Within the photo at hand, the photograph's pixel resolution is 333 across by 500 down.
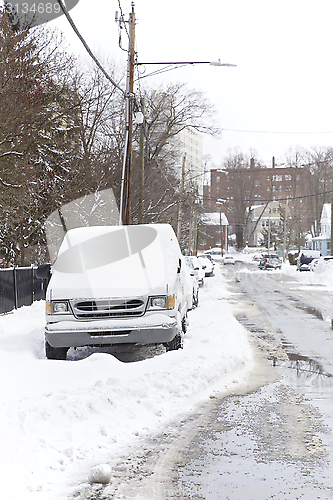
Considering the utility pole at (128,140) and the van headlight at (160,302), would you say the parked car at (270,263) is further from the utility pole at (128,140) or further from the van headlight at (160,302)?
the van headlight at (160,302)

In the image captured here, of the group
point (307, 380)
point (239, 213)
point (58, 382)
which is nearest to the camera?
point (58, 382)

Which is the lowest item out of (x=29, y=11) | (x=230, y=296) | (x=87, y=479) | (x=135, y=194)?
(x=230, y=296)

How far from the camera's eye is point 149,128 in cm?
4212

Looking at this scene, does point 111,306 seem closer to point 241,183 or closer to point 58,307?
point 58,307

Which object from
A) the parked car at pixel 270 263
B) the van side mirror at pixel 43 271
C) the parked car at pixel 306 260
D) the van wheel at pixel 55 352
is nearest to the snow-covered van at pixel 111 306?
the van wheel at pixel 55 352

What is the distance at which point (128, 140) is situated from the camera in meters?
19.1

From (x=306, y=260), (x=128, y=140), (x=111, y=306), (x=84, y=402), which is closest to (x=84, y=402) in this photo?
(x=84, y=402)

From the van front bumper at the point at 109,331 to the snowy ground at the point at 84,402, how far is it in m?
0.35

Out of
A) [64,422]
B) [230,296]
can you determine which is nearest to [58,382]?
[64,422]

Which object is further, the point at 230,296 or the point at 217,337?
the point at 230,296

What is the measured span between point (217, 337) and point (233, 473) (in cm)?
605

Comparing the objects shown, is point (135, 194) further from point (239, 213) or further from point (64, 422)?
point (239, 213)

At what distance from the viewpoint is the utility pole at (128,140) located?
739 inches

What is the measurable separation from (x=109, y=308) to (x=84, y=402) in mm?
2729
